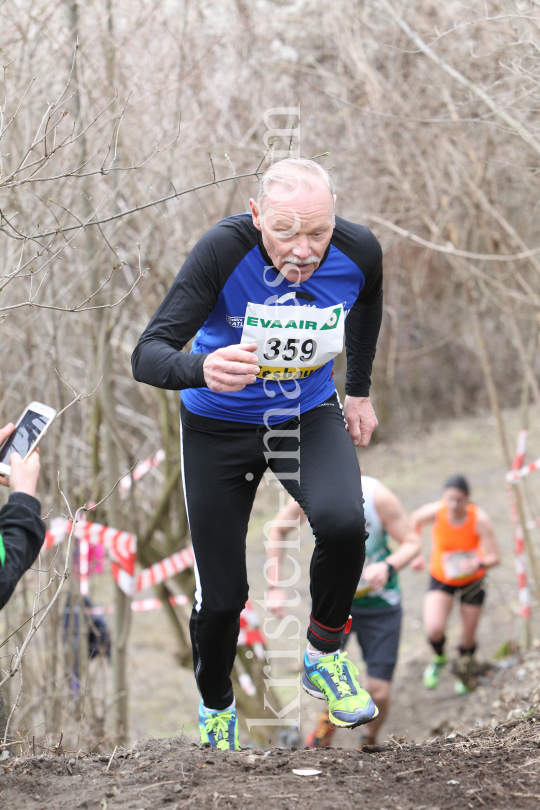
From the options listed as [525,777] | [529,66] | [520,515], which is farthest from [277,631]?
[520,515]

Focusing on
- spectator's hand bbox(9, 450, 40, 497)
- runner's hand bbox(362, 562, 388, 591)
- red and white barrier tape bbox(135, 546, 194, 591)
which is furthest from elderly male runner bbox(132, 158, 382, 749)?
red and white barrier tape bbox(135, 546, 194, 591)

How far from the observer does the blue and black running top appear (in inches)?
96.5

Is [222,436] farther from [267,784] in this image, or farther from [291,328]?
[267,784]

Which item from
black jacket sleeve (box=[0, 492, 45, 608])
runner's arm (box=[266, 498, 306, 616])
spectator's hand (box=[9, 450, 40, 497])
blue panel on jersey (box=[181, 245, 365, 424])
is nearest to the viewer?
black jacket sleeve (box=[0, 492, 45, 608])

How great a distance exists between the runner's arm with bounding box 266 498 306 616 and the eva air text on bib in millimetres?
1498

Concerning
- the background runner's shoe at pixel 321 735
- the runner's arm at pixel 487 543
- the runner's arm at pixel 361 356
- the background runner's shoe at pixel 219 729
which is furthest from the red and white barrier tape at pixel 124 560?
the runner's arm at pixel 361 356

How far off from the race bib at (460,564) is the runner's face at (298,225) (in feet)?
17.3

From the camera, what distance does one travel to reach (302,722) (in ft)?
23.5

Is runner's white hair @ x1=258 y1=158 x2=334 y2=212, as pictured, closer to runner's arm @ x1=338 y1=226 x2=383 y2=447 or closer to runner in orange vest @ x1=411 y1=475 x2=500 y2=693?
runner's arm @ x1=338 y1=226 x2=383 y2=447

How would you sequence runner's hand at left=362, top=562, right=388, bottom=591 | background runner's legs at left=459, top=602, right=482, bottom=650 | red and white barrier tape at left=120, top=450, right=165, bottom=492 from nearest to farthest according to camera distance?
runner's hand at left=362, top=562, right=388, bottom=591
red and white barrier tape at left=120, top=450, right=165, bottom=492
background runner's legs at left=459, top=602, right=482, bottom=650

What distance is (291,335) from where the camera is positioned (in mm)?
2719

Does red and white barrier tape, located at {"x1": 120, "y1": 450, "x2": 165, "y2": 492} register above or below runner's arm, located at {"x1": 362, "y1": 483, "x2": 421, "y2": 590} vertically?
above

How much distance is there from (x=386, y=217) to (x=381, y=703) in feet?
14.6

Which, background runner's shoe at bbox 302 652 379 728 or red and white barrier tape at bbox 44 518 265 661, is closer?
background runner's shoe at bbox 302 652 379 728
